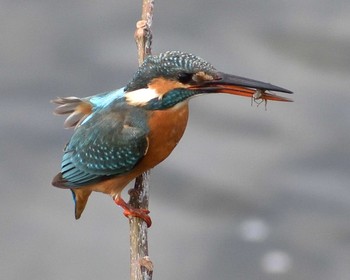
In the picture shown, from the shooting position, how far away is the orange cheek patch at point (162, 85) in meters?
3.28

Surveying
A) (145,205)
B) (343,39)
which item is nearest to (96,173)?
(145,205)

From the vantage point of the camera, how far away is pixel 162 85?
10.9ft

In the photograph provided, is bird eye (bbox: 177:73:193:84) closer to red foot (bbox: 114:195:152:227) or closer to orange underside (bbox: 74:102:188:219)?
orange underside (bbox: 74:102:188:219)

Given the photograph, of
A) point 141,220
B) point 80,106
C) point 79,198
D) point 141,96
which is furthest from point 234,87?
point 79,198

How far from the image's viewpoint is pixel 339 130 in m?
5.35

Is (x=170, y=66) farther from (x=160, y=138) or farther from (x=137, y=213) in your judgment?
(x=137, y=213)

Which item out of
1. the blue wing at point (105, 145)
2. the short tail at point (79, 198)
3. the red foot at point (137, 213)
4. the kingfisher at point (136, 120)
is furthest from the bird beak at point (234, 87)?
the short tail at point (79, 198)

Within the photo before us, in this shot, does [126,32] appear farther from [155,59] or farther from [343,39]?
[155,59]

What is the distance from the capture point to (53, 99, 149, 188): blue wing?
11.6 feet

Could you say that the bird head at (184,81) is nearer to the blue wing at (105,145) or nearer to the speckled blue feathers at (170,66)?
the speckled blue feathers at (170,66)

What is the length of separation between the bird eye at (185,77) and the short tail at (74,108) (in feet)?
1.79

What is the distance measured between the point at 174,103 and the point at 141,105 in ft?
0.40

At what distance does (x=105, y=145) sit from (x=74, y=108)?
7.9 inches

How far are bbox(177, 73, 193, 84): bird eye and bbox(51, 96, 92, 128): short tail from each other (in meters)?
0.54
